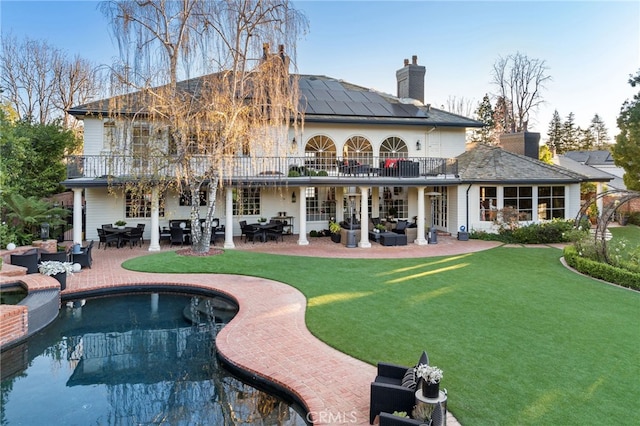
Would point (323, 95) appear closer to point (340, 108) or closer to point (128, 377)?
point (340, 108)

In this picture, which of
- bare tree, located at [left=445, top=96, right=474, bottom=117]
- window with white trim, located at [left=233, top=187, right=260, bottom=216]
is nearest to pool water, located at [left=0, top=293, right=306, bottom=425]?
window with white trim, located at [left=233, top=187, right=260, bottom=216]

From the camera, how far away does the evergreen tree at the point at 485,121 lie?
42.6m

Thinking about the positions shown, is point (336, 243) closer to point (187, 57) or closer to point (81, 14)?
point (187, 57)

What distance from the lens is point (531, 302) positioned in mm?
8320

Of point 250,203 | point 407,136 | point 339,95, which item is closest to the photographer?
point 250,203

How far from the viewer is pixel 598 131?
62250mm

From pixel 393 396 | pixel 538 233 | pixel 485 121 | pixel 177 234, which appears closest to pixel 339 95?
pixel 177 234

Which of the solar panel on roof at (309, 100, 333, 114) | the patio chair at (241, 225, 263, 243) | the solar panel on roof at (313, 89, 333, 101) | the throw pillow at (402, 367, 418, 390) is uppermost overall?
the solar panel on roof at (313, 89, 333, 101)

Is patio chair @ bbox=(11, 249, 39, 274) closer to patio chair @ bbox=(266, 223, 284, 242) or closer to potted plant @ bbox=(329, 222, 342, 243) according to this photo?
patio chair @ bbox=(266, 223, 284, 242)

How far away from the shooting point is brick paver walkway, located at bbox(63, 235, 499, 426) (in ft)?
14.9

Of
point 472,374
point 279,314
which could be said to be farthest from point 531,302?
point 279,314

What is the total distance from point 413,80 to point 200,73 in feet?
45.8

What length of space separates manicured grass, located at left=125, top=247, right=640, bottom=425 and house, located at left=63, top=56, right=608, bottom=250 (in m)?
4.46

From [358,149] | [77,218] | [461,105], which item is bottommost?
[77,218]
